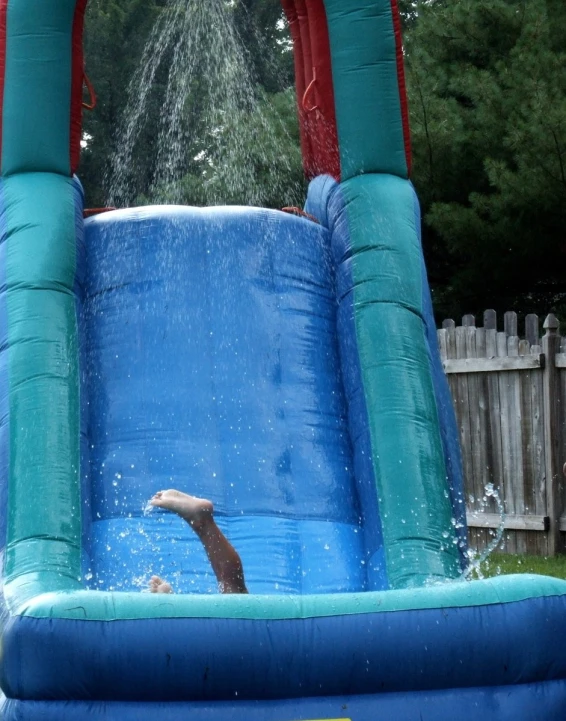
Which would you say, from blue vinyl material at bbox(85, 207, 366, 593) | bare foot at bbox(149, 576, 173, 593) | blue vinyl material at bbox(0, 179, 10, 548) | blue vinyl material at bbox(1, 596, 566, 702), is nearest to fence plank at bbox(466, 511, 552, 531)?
blue vinyl material at bbox(85, 207, 366, 593)

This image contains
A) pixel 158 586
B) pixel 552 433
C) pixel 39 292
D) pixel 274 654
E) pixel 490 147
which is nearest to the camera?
pixel 274 654

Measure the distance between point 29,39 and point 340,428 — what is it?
1899 mm

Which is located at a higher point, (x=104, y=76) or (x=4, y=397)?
(x=104, y=76)

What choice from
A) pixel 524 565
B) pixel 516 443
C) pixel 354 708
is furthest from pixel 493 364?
pixel 354 708

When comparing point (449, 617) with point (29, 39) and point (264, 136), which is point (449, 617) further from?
point (264, 136)

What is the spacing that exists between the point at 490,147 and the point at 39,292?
5.29 metres

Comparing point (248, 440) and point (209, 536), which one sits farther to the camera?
point (248, 440)

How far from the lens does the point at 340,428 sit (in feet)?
14.3

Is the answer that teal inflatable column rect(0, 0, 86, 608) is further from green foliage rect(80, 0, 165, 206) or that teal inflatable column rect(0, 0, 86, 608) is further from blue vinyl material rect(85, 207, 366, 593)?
green foliage rect(80, 0, 165, 206)

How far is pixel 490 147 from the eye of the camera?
8.68 meters

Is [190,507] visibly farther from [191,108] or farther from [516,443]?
[191,108]

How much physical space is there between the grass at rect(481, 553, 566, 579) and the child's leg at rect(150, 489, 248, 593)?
2.78 meters

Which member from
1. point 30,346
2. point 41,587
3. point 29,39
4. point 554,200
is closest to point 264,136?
point 554,200

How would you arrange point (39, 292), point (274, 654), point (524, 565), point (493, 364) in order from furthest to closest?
point (493, 364) < point (524, 565) < point (39, 292) < point (274, 654)
